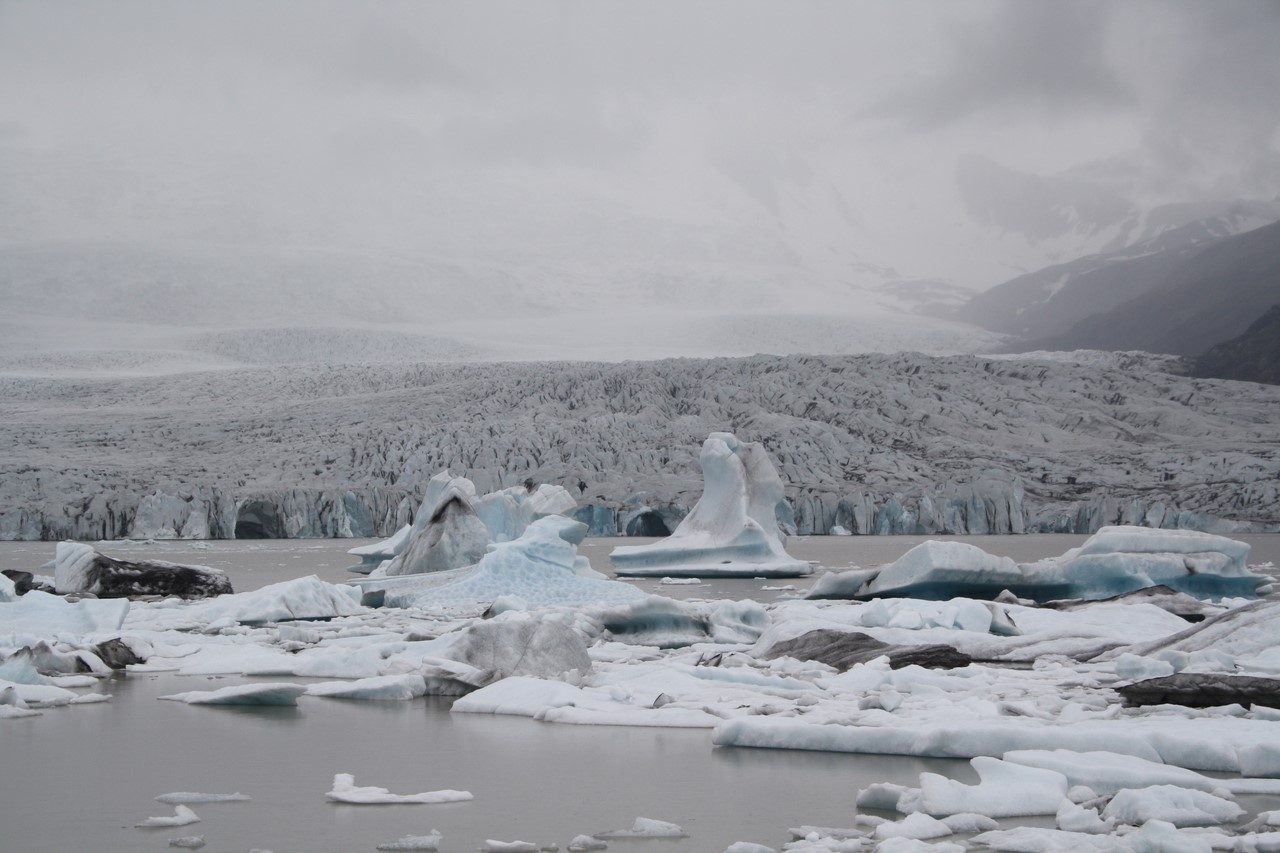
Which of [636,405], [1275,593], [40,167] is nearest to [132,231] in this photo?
[40,167]

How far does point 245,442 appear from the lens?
106 feet

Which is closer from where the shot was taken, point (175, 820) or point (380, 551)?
point (175, 820)

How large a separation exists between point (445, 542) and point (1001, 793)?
9700mm

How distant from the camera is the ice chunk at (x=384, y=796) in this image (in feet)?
11.4

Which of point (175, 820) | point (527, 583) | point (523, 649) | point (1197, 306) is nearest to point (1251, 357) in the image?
point (1197, 306)

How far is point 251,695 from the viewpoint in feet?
17.3

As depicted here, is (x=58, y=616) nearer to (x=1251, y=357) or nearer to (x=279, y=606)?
(x=279, y=606)

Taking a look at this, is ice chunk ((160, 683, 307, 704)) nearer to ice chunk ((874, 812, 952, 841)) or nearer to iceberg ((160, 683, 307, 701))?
iceberg ((160, 683, 307, 701))

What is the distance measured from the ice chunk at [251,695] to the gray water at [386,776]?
0.20 ft

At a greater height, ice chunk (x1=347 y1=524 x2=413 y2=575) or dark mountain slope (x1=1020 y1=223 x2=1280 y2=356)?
dark mountain slope (x1=1020 y1=223 x2=1280 y2=356)

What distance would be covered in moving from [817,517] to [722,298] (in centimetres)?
5082

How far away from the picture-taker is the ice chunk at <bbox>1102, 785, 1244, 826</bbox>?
3.12m

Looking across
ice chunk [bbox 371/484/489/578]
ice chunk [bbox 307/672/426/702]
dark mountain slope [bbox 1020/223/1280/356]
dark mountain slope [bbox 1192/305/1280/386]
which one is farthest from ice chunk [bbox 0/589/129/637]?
dark mountain slope [bbox 1020/223/1280/356]

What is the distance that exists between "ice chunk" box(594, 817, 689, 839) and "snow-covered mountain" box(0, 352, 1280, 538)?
21795mm
